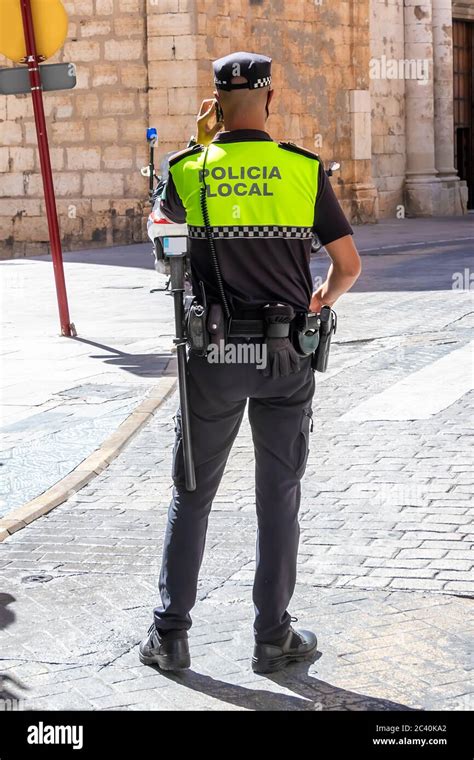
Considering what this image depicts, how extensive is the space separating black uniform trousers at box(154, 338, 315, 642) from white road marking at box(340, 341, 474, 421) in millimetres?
4002

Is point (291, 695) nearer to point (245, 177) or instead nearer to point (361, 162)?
point (245, 177)

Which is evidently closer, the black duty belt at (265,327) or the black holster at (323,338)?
the black duty belt at (265,327)

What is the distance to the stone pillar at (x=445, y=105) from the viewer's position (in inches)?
1125

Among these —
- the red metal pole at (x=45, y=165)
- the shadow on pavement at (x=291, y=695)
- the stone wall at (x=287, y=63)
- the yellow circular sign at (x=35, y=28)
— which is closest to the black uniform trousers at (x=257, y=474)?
the shadow on pavement at (x=291, y=695)

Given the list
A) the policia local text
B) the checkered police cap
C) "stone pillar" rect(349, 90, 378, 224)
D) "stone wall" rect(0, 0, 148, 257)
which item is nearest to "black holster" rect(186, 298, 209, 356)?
the policia local text

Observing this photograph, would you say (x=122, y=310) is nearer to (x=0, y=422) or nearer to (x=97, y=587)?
(x=0, y=422)

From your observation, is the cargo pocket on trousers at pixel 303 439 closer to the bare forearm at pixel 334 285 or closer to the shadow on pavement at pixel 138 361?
the bare forearm at pixel 334 285

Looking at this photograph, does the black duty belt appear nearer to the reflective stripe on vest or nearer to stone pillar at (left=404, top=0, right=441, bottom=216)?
the reflective stripe on vest

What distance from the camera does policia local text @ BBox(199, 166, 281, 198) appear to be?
14.6ft

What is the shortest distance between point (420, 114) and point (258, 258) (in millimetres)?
24761

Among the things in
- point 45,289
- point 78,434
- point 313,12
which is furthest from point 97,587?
point 313,12

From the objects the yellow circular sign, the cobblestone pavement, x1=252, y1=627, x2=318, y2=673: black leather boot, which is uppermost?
the yellow circular sign

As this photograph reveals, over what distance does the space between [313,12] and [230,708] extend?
21180 millimetres

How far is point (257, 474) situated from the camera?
4.65 m
